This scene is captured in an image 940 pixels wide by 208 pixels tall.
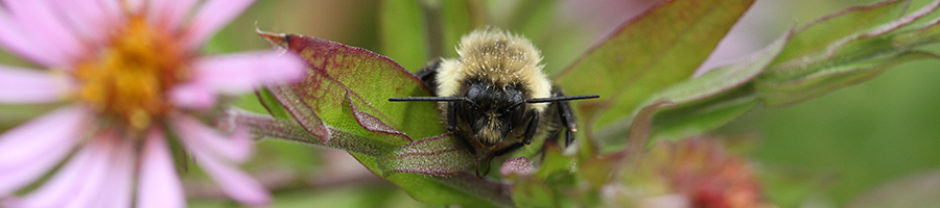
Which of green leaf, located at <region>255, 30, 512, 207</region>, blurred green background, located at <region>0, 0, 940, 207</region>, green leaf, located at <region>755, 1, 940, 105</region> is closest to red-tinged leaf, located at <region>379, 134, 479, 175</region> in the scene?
green leaf, located at <region>255, 30, 512, 207</region>

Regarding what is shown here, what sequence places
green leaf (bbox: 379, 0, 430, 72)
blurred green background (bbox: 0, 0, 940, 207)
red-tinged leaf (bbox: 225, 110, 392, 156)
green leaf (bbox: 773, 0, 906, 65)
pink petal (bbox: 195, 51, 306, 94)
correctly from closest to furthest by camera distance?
pink petal (bbox: 195, 51, 306, 94) < red-tinged leaf (bbox: 225, 110, 392, 156) < green leaf (bbox: 773, 0, 906, 65) < green leaf (bbox: 379, 0, 430, 72) < blurred green background (bbox: 0, 0, 940, 207)

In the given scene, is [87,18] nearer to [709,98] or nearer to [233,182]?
[233,182]

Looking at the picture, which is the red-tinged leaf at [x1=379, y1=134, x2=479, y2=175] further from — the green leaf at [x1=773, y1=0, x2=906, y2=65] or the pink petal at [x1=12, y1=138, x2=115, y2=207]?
the green leaf at [x1=773, y1=0, x2=906, y2=65]

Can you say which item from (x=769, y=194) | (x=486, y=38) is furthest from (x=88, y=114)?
(x=769, y=194)

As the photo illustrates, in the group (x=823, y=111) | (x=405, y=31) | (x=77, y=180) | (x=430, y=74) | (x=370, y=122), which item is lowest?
(x=77, y=180)

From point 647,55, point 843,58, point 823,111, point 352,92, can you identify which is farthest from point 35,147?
point 823,111

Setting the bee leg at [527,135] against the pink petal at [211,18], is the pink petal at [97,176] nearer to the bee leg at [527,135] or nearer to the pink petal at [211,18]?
the pink petal at [211,18]
